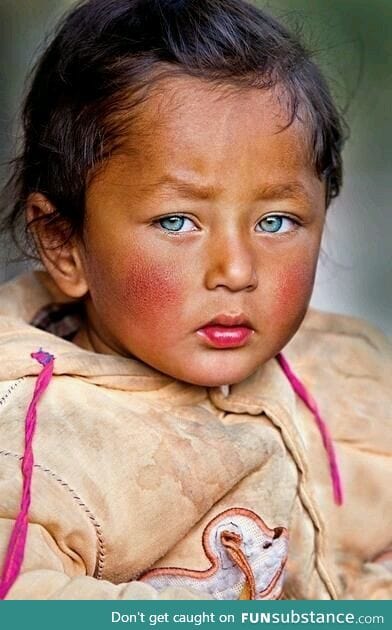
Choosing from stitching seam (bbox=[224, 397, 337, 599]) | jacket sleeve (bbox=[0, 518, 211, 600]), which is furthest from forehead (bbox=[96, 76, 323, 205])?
jacket sleeve (bbox=[0, 518, 211, 600])

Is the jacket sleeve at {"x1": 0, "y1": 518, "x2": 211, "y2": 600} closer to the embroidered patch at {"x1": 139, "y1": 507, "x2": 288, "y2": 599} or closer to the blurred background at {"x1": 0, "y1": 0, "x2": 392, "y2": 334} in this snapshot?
the embroidered patch at {"x1": 139, "y1": 507, "x2": 288, "y2": 599}

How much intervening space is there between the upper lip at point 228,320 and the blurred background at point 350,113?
0.53 m

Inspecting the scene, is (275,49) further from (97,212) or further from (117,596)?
(117,596)

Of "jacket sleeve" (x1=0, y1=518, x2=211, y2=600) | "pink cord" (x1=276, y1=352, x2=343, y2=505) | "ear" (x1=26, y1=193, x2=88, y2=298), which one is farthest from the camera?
"pink cord" (x1=276, y1=352, x2=343, y2=505)

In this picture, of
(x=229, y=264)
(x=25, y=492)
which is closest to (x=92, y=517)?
(x=25, y=492)

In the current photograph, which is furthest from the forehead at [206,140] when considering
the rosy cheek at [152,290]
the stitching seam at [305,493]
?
the stitching seam at [305,493]

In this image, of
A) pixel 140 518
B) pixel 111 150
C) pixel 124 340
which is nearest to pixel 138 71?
pixel 111 150

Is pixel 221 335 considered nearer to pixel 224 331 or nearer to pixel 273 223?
pixel 224 331

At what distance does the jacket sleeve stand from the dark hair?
1.63 ft

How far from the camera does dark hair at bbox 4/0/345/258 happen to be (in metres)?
1.59

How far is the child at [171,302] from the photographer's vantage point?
1.51 metres

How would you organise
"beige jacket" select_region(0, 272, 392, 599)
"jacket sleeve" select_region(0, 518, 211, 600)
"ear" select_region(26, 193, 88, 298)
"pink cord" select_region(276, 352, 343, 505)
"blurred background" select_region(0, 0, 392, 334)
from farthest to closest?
1. "blurred background" select_region(0, 0, 392, 334)
2. "pink cord" select_region(276, 352, 343, 505)
3. "ear" select_region(26, 193, 88, 298)
4. "beige jacket" select_region(0, 272, 392, 599)
5. "jacket sleeve" select_region(0, 518, 211, 600)

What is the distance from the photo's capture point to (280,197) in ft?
5.23

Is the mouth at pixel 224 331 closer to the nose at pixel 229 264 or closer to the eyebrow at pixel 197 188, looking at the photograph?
the nose at pixel 229 264
